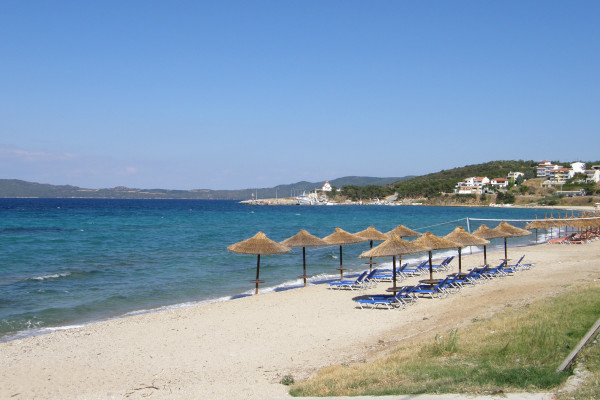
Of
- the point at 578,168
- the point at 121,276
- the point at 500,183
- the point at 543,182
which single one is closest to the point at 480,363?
the point at 121,276

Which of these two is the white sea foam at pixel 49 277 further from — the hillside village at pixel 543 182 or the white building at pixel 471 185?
the white building at pixel 471 185

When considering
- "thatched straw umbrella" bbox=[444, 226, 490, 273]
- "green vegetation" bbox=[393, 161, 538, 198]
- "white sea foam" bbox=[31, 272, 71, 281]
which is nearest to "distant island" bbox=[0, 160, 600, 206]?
"green vegetation" bbox=[393, 161, 538, 198]

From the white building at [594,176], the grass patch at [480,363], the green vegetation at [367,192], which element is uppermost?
the white building at [594,176]

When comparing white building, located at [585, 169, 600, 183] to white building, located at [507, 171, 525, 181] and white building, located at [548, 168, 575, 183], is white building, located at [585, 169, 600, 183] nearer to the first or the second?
white building, located at [548, 168, 575, 183]

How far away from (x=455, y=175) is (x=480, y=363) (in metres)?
188

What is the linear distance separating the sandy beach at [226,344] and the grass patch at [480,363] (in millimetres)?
892

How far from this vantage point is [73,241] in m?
34.3

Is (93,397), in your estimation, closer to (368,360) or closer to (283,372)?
(283,372)

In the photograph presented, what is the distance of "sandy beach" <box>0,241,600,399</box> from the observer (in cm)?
788

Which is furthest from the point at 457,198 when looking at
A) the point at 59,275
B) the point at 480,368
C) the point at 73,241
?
the point at 480,368

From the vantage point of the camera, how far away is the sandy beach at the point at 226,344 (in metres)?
7.88

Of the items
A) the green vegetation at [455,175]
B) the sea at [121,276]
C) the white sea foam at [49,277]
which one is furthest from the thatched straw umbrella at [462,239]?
the green vegetation at [455,175]

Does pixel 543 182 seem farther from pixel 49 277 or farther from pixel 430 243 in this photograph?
pixel 49 277

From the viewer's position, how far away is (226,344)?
1030cm
